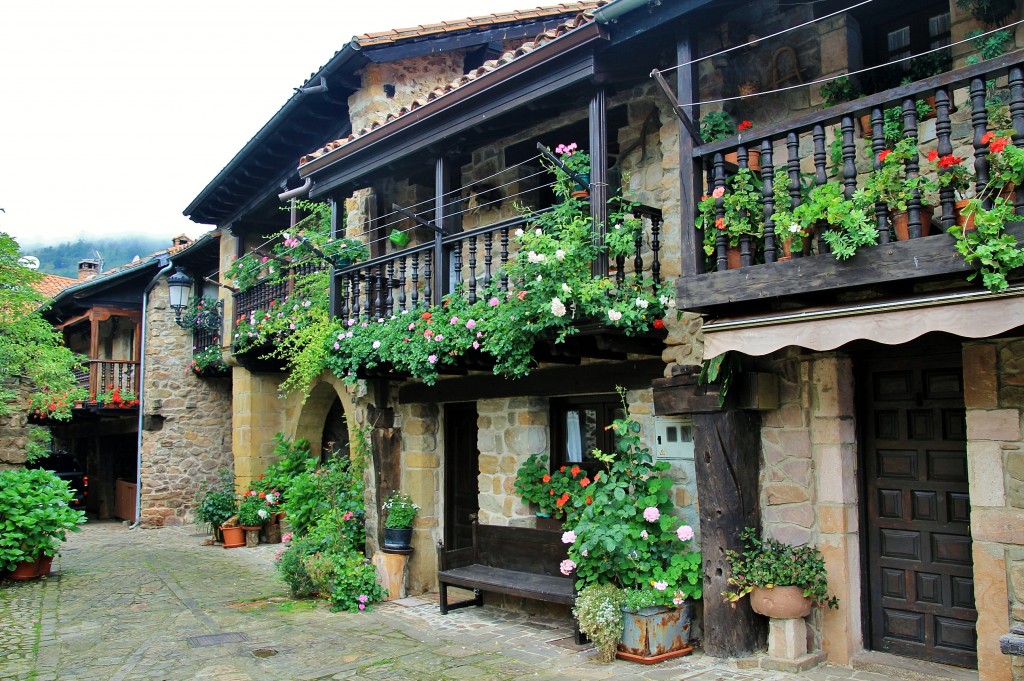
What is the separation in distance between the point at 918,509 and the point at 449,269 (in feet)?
14.3

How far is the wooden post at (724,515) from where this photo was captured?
5.42 meters

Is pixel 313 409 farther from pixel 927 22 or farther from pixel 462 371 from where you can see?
pixel 927 22

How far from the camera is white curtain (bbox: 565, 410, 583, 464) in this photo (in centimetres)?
746

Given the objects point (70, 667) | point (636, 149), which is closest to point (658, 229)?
point (636, 149)

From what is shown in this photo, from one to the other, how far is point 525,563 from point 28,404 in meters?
7.64

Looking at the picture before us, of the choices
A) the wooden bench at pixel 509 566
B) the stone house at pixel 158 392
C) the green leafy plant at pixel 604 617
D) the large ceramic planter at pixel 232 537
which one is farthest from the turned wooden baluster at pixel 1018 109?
the stone house at pixel 158 392

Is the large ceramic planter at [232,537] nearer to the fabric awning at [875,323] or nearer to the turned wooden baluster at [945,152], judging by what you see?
the fabric awning at [875,323]

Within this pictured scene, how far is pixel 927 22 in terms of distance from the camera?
18.2ft

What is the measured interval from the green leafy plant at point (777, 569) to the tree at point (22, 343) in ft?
29.8

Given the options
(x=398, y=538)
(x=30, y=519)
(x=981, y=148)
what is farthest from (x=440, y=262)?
(x=30, y=519)

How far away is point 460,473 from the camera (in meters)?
8.90

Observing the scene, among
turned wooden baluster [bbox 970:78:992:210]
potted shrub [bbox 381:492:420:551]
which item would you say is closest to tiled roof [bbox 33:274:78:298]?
potted shrub [bbox 381:492:420:551]

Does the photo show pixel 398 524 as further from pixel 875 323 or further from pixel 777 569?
pixel 875 323

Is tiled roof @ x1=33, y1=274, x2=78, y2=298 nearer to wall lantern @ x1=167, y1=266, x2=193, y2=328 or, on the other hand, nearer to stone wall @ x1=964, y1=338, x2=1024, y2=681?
wall lantern @ x1=167, y1=266, x2=193, y2=328
